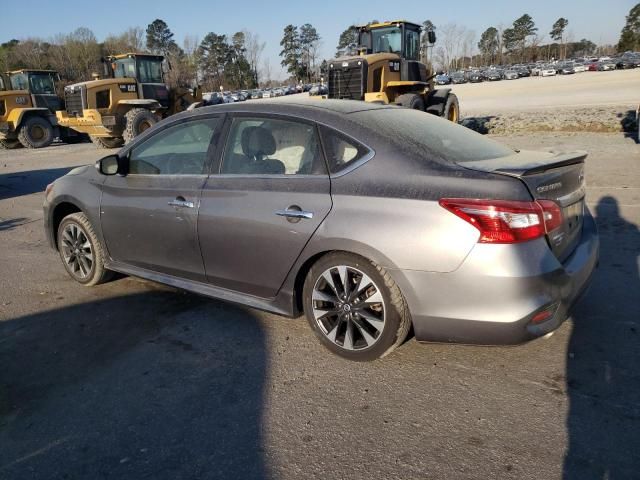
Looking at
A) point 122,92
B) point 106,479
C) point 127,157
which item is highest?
point 122,92

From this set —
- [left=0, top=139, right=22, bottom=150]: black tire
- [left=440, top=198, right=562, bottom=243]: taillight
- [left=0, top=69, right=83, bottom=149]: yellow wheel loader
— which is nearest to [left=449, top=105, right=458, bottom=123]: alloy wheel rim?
[left=440, top=198, right=562, bottom=243]: taillight

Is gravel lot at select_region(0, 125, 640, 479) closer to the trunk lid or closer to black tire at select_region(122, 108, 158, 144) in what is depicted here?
the trunk lid

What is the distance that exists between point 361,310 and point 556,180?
133 cm

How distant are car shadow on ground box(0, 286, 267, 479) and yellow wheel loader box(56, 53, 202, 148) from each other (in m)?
14.1

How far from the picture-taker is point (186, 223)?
3.68 meters

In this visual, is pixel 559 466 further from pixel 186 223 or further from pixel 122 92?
pixel 122 92

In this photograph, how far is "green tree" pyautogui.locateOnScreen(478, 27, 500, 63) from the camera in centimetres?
11911

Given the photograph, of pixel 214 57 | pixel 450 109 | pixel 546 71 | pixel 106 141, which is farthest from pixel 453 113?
pixel 214 57

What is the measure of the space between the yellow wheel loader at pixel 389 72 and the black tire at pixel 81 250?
10142 millimetres

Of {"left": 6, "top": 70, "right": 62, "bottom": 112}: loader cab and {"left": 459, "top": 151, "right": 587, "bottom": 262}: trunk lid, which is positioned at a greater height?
{"left": 6, "top": 70, "right": 62, "bottom": 112}: loader cab

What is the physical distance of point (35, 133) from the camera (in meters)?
20.3

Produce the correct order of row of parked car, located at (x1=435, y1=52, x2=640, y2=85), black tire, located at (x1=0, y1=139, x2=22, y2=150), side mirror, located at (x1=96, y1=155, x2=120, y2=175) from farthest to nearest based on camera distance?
row of parked car, located at (x1=435, y1=52, x2=640, y2=85)
black tire, located at (x1=0, y1=139, x2=22, y2=150)
side mirror, located at (x1=96, y1=155, x2=120, y2=175)

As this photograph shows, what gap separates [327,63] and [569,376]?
530 inches

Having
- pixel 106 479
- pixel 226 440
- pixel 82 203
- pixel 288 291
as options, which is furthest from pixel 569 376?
pixel 82 203
